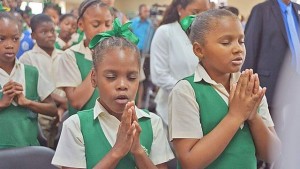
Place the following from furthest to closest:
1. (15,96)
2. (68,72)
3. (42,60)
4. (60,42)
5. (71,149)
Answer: (60,42)
(42,60)
(68,72)
(15,96)
(71,149)

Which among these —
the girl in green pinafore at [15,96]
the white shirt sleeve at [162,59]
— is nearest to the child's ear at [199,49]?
the girl in green pinafore at [15,96]

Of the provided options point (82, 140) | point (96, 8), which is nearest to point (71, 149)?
point (82, 140)

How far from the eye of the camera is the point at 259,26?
2.88 metres

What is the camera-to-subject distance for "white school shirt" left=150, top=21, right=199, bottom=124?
271cm

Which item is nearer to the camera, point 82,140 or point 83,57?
point 82,140

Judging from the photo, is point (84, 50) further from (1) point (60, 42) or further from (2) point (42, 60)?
(1) point (60, 42)

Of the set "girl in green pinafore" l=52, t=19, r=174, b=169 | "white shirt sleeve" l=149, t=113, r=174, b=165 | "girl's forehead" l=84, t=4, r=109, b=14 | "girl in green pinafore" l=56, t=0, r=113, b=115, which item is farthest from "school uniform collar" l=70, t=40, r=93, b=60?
"white shirt sleeve" l=149, t=113, r=174, b=165

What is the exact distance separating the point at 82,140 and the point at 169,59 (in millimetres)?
1386

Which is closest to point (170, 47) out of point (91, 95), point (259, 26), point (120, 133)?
point (259, 26)

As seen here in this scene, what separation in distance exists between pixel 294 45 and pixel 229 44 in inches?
53.7

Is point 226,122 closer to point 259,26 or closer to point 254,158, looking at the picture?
point 254,158

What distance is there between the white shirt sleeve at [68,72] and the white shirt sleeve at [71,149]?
741 millimetres

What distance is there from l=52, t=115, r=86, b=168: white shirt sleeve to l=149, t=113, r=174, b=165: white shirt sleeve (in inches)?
9.1

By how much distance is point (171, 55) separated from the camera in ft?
9.16
